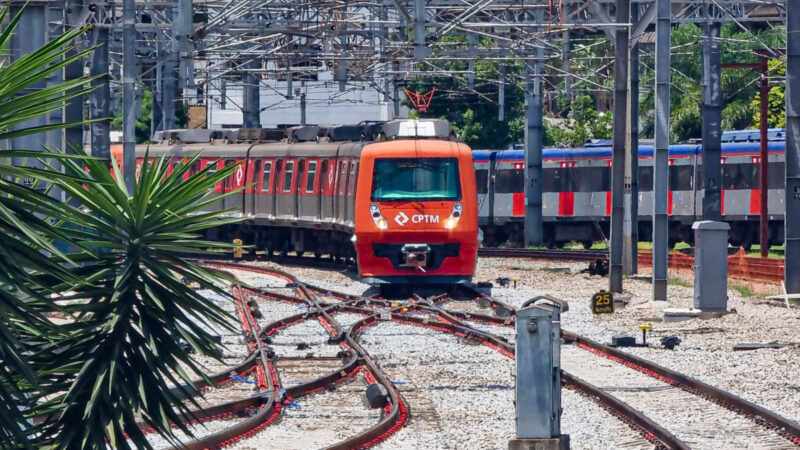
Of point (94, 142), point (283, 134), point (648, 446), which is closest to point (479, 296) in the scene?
point (94, 142)

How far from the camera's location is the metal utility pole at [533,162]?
144 feet

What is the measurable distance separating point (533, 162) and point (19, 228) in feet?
128

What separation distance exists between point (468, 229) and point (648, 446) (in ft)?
52.8

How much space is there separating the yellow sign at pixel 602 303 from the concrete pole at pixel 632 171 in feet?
22.4

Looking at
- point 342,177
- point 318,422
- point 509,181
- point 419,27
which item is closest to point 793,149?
point 419,27

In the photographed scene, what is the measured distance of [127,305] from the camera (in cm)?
680

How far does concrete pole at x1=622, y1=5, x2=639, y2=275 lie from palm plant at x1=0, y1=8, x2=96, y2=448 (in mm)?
24963

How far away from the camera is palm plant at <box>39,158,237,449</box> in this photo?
6766 mm

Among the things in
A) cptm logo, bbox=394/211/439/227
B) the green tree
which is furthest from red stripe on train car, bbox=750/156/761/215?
cptm logo, bbox=394/211/439/227

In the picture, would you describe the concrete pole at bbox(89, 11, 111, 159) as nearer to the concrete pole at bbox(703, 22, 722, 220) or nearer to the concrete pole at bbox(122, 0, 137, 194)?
the concrete pole at bbox(122, 0, 137, 194)

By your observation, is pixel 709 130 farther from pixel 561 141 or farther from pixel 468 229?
pixel 561 141

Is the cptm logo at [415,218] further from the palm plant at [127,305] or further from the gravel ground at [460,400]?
the palm plant at [127,305]

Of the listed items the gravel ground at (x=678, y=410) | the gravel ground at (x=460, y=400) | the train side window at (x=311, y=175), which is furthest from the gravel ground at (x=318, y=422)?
the train side window at (x=311, y=175)

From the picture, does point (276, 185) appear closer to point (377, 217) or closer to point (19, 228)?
point (377, 217)
